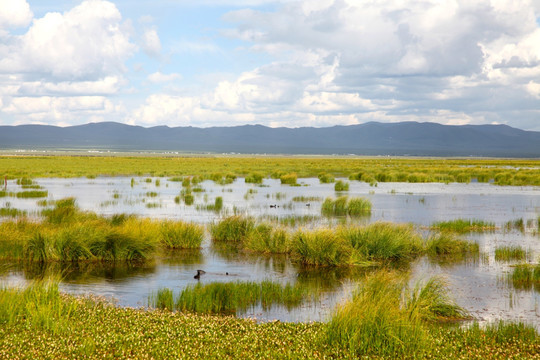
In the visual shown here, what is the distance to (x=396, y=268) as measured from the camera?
1720cm

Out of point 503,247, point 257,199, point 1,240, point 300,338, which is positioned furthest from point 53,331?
point 257,199

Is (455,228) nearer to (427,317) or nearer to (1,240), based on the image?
(427,317)

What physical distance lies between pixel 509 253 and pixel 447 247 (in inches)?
73.2

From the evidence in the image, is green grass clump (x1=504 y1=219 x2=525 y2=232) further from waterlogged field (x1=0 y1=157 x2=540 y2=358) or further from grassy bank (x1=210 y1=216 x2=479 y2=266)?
grassy bank (x1=210 y1=216 x2=479 y2=266)

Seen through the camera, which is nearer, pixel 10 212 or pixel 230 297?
pixel 230 297

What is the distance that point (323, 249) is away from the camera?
17.7m

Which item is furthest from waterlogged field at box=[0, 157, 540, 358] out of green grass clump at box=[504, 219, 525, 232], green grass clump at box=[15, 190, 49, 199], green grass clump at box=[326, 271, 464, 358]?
green grass clump at box=[15, 190, 49, 199]

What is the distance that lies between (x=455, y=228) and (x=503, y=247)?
4.79 meters

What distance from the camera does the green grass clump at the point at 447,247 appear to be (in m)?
19.6

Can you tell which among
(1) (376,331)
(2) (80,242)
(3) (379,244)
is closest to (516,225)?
(3) (379,244)

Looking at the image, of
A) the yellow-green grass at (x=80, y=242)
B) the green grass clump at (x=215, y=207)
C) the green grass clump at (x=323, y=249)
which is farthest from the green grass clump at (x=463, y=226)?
the yellow-green grass at (x=80, y=242)

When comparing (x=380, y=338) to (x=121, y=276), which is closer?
(x=380, y=338)

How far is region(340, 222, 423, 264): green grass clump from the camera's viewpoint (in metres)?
18.3

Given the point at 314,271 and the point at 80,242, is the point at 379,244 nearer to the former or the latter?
the point at 314,271
